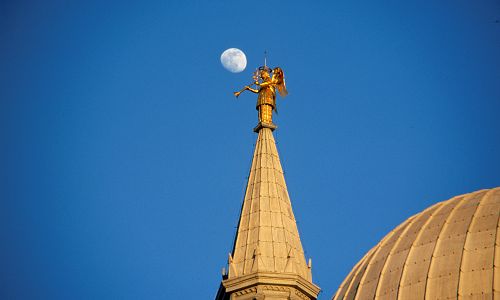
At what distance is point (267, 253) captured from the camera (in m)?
62.9

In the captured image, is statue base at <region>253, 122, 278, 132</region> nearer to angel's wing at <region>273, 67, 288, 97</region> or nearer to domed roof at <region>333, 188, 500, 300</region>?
angel's wing at <region>273, 67, 288, 97</region>

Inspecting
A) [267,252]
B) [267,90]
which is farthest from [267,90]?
[267,252]

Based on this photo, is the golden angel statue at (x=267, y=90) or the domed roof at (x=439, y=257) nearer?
the domed roof at (x=439, y=257)

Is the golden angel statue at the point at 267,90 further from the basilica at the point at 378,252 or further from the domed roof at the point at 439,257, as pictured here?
the domed roof at the point at 439,257

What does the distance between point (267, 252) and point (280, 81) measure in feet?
35.9

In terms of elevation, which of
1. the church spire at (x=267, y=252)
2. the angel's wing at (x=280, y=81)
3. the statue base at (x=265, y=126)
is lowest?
the church spire at (x=267, y=252)

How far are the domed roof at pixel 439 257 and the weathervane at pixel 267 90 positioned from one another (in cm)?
782

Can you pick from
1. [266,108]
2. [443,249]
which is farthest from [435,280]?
[266,108]

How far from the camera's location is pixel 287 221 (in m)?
64.4

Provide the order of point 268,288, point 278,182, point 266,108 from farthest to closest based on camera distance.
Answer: point 266,108
point 278,182
point 268,288

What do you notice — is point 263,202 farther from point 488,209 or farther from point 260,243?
point 488,209

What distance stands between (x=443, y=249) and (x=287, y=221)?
7.25 m

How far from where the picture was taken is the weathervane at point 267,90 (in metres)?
70.4

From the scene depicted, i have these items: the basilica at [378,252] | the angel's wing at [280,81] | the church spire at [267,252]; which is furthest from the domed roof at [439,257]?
the angel's wing at [280,81]
